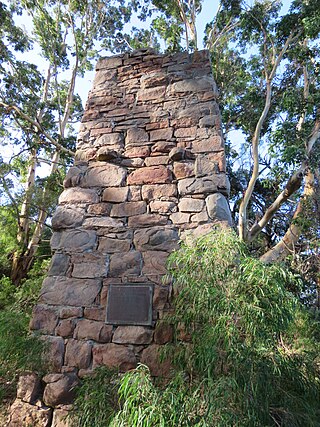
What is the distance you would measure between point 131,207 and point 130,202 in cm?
6

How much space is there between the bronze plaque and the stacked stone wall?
48 mm

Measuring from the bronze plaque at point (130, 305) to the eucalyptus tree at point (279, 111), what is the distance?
4.04 metres

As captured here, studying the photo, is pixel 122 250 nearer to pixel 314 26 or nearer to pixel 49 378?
pixel 49 378

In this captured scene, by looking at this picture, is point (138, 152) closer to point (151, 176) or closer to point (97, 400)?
point (151, 176)

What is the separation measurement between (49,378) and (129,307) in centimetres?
76

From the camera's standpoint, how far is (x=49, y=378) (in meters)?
2.20

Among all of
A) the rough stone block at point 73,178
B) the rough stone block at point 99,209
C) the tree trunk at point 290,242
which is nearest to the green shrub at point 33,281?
the rough stone block at point 73,178

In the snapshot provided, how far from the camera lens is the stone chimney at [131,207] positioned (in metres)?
2.30

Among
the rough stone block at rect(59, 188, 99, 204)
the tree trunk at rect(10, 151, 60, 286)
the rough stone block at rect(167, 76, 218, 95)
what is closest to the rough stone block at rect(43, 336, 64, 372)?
the rough stone block at rect(59, 188, 99, 204)

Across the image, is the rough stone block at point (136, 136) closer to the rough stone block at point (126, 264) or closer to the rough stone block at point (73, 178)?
the rough stone block at point (73, 178)

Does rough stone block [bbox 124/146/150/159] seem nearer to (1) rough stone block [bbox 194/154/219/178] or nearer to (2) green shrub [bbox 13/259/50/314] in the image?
(1) rough stone block [bbox 194/154/219/178]

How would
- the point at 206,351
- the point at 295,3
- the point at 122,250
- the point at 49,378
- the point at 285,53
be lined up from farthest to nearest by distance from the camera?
the point at 285,53
the point at 295,3
the point at 122,250
the point at 49,378
the point at 206,351

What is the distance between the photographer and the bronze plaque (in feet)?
7.54

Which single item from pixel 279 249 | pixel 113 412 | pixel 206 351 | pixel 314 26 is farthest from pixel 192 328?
pixel 314 26
